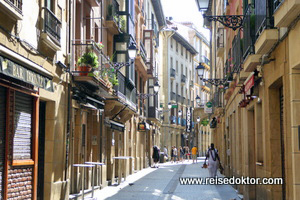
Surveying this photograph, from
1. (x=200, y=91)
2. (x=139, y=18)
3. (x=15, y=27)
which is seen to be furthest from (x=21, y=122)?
(x=200, y=91)

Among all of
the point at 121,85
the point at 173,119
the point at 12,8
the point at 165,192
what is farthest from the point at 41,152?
the point at 173,119

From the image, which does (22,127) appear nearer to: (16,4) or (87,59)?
(16,4)

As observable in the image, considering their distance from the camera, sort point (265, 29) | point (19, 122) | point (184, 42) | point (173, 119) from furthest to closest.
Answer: point (184, 42) → point (173, 119) → point (19, 122) → point (265, 29)

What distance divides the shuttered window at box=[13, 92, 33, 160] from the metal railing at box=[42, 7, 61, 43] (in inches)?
73.4

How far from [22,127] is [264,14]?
5.51 m

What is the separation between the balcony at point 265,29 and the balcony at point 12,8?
180 inches

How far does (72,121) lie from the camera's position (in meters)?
15.6

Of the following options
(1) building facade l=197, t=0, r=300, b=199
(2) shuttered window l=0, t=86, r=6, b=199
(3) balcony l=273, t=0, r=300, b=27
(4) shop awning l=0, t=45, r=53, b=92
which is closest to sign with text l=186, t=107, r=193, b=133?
(1) building facade l=197, t=0, r=300, b=199

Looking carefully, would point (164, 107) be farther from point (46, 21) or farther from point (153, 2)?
point (46, 21)

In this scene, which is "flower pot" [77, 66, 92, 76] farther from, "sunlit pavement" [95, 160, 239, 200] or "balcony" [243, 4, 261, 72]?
"balcony" [243, 4, 261, 72]

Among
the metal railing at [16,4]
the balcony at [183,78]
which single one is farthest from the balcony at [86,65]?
the balcony at [183,78]

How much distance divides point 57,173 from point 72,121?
2.14 m

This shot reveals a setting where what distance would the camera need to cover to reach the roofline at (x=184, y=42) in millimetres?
59231

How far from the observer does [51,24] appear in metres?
13.1
